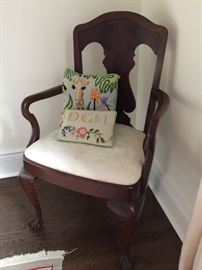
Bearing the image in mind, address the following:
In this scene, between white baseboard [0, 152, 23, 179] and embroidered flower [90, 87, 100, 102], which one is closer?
embroidered flower [90, 87, 100, 102]

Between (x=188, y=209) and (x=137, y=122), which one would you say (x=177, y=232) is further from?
(x=137, y=122)

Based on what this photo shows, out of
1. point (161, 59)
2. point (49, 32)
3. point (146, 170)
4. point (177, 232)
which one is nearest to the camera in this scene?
point (146, 170)

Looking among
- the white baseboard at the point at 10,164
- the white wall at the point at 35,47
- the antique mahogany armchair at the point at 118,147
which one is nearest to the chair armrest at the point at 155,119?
the antique mahogany armchair at the point at 118,147

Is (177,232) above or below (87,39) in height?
below

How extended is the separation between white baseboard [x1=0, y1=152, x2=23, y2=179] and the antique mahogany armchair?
1.53ft

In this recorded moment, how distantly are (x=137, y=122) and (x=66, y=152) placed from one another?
0.78 metres

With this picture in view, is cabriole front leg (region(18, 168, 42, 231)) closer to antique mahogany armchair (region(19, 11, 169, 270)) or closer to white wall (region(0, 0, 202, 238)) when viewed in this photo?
antique mahogany armchair (region(19, 11, 169, 270))

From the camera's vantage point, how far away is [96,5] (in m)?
1.94

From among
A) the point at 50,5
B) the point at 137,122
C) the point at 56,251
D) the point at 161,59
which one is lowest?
the point at 56,251

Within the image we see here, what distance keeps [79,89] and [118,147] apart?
14.0 inches

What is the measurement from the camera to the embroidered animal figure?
5.81 ft

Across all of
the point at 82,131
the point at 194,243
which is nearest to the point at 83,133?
the point at 82,131

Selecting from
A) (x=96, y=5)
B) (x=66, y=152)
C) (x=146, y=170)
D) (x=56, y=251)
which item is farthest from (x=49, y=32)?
(x=56, y=251)

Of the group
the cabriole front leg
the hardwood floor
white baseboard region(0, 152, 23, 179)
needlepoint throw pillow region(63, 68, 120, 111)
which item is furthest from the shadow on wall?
white baseboard region(0, 152, 23, 179)
